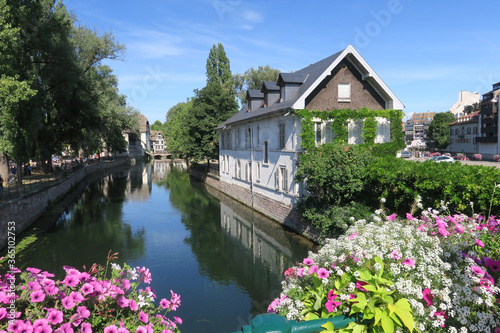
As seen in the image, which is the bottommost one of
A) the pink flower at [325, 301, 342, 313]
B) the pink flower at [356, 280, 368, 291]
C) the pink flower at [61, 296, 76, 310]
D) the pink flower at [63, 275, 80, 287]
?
the pink flower at [325, 301, 342, 313]

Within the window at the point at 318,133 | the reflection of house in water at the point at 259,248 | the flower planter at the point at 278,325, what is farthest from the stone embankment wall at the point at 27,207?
the flower planter at the point at 278,325

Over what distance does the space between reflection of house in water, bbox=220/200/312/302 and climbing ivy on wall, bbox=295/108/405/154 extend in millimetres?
5947

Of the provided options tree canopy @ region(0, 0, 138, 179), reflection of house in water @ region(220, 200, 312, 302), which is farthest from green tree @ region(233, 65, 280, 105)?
reflection of house in water @ region(220, 200, 312, 302)

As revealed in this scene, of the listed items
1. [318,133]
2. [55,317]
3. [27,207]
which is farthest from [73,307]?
[27,207]

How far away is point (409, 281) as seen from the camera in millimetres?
3035

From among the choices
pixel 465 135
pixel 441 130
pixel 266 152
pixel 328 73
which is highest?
pixel 328 73

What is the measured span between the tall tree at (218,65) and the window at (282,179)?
46.2m

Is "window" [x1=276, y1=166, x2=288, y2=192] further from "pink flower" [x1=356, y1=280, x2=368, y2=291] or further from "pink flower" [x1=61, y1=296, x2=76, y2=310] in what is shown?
"pink flower" [x1=61, y1=296, x2=76, y2=310]

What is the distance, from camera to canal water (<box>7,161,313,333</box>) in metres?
13.0

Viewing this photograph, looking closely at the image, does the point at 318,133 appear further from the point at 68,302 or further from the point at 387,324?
the point at 68,302

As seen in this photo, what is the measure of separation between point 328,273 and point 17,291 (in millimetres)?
2882

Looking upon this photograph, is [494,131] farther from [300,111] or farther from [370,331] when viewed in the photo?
[370,331]

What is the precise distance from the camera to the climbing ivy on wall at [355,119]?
20467 millimetres

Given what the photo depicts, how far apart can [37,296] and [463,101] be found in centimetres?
13033
